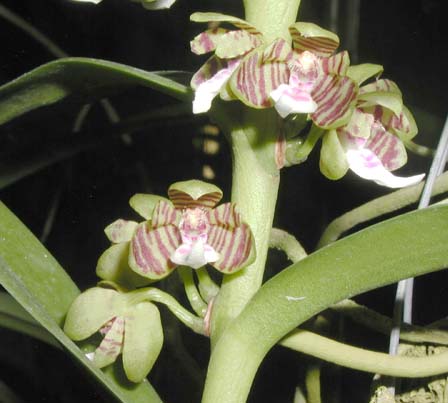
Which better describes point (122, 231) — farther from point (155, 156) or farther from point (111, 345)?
point (155, 156)

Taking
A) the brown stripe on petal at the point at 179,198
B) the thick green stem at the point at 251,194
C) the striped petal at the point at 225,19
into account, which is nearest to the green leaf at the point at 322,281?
the thick green stem at the point at 251,194

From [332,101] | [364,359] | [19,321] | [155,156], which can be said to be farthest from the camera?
[155,156]

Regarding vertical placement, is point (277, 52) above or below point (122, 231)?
above

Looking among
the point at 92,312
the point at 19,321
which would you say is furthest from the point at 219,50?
the point at 19,321

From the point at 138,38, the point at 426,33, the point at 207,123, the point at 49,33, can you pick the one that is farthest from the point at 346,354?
the point at 49,33

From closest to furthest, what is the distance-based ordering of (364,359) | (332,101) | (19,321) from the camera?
(332,101) → (364,359) → (19,321)

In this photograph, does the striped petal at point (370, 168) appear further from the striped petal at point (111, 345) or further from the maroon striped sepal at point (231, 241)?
the striped petal at point (111, 345)
